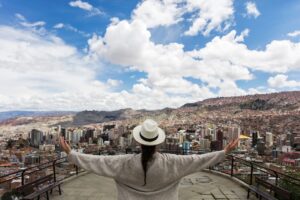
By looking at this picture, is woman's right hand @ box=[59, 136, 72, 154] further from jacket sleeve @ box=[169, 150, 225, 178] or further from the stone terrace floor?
the stone terrace floor

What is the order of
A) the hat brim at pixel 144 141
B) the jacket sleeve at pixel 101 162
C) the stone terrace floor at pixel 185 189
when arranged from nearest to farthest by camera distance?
1. the hat brim at pixel 144 141
2. the jacket sleeve at pixel 101 162
3. the stone terrace floor at pixel 185 189

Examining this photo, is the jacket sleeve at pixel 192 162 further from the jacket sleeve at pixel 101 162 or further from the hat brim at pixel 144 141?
the jacket sleeve at pixel 101 162

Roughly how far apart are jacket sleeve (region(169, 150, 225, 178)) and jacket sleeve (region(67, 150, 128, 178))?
1.35ft

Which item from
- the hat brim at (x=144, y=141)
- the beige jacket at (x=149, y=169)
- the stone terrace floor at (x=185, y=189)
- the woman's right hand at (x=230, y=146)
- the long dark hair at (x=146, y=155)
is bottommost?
the stone terrace floor at (x=185, y=189)

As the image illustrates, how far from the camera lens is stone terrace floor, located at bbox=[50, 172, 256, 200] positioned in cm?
769

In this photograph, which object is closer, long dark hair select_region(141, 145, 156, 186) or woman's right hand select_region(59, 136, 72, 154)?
long dark hair select_region(141, 145, 156, 186)

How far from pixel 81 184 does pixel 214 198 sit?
10.9 feet

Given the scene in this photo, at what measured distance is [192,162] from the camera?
9.14 ft

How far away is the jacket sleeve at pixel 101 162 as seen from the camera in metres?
2.80

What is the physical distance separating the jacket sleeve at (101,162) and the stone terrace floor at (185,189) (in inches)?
195

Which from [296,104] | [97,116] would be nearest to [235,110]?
[296,104]

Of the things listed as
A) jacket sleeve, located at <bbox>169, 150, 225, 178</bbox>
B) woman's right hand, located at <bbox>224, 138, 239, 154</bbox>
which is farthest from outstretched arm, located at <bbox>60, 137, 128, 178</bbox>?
woman's right hand, located at <bbox>224, 138, 239, 154</bbox>

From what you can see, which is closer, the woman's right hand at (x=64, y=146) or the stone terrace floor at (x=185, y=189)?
the woman's right hand at (x=64, y=146)

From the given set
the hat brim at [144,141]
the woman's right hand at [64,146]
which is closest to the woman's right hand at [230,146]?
the hat brim at [144,141]
